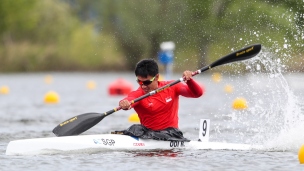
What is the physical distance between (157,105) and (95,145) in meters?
1.18

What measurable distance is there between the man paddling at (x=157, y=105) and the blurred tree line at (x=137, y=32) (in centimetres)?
1736

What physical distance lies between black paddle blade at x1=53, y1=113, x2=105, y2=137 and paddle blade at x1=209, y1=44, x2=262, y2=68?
7.31ft

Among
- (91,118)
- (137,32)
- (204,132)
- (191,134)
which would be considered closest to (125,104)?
(91,118)

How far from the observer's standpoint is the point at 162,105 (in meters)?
12.6

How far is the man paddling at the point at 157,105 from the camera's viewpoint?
12453mm

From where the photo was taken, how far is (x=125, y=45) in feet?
196

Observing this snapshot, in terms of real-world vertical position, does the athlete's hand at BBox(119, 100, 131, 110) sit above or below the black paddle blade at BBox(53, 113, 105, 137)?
above

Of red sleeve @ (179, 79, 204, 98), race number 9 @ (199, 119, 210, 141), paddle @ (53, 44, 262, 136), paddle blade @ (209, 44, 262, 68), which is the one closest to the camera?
red sleeve @ (179, 79, 204, 98)

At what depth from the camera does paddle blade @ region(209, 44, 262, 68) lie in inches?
527

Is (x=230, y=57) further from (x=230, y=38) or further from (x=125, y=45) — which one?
(x=125, y=45)

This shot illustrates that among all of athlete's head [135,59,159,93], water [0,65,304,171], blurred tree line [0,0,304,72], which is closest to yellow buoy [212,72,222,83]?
blurred tree line [0,0,304,72]

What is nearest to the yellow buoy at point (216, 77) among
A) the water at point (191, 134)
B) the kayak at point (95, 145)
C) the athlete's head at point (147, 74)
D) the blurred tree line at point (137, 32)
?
the blurred tree line at point (137, 32)

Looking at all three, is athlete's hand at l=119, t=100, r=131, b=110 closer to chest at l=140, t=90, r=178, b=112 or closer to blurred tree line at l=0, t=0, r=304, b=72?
chest at l=140, t=90, r=178, b=112

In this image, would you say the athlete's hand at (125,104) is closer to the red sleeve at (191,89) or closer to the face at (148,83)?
the face at (148,83)
